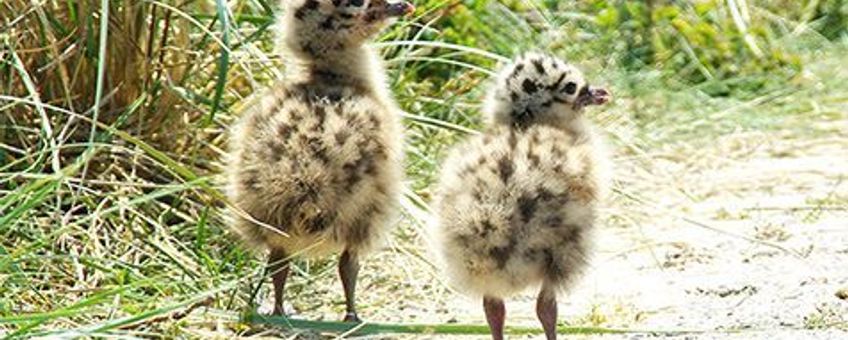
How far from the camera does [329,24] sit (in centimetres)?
628

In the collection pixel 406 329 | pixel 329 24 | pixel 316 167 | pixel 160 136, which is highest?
pixel 329 24

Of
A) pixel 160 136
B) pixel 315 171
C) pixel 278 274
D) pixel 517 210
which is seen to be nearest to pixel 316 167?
pixel 315 171

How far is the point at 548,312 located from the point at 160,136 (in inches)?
70.5

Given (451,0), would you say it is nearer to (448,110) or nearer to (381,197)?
(448,110)

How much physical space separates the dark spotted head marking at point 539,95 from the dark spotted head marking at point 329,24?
454 millimetres

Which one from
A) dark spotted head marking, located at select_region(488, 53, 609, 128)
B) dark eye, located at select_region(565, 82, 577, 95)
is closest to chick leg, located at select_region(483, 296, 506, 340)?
dark spotted head marking, located at select_region(488, 53, 609, 128)

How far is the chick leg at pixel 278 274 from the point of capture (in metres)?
5.92

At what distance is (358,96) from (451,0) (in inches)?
66.7

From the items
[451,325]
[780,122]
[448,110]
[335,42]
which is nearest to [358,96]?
[335,42]

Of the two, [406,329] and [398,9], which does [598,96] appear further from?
[406,329]

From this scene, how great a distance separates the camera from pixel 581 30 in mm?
9883

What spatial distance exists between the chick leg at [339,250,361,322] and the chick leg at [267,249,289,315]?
17 centimetres

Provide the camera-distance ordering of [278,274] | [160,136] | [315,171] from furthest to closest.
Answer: [160,136] → [278,274] → [315,171]

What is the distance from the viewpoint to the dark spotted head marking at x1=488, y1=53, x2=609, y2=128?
6066 millimetres
